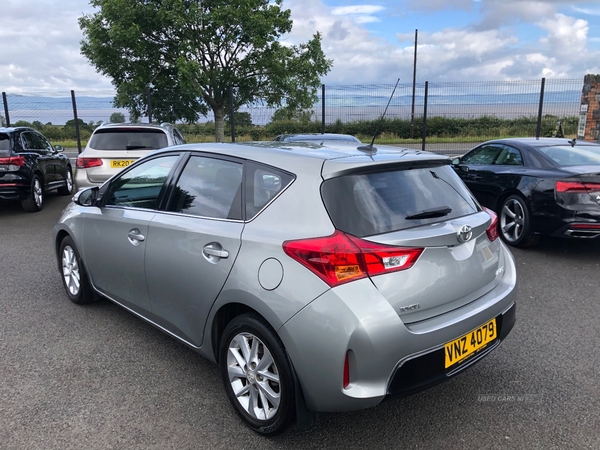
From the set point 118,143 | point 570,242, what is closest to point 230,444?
point 570,242

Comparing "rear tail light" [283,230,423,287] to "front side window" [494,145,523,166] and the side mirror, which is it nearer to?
the side mirror

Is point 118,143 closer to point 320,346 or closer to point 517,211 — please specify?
point 517,211

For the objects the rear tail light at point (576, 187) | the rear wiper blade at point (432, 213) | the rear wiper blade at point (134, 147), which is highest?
the rear wiper blade at point (134, 147)

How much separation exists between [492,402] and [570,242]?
185 inches

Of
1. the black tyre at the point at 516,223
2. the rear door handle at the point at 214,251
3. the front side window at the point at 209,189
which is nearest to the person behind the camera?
the rear door handle at the point at 214,251

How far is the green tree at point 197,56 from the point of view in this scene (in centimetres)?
1622

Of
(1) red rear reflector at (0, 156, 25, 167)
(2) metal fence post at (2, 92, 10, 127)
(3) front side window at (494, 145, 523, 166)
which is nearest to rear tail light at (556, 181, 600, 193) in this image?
(3) front side window at (494, 145, 523, 166)

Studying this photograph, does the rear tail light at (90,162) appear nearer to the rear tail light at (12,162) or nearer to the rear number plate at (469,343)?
the rear tail light at (12,162)

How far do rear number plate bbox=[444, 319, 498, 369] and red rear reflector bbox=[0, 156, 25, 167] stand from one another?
8.70m

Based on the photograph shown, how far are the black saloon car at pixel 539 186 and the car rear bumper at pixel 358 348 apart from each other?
409 cm

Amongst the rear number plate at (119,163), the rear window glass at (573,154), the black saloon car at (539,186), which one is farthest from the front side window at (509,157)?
the rear number plate at (119,163)

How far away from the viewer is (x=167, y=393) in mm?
3082

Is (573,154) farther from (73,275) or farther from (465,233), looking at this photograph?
(73,275)

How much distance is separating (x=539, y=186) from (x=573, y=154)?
0.81m
